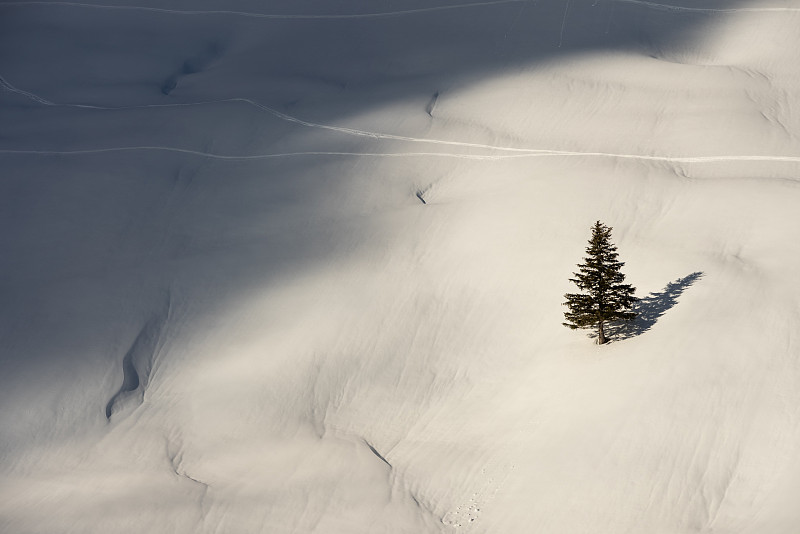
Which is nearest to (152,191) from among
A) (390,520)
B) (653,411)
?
(390,520)

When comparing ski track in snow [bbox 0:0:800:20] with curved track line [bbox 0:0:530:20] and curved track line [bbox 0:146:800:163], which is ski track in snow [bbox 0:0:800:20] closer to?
curved track line [bbox 0:0:530:20]

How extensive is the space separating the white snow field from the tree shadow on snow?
0.41 ft

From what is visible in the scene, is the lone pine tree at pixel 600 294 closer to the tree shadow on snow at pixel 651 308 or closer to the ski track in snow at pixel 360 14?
the tree shadow on snow at pixel 651 308

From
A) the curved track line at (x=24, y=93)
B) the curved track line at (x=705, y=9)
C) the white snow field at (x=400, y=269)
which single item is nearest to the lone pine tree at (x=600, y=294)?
the white snow field at (x=400, y=269)

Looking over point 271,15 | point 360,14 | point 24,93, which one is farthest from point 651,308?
point 24,93

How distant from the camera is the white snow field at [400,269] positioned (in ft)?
62.3

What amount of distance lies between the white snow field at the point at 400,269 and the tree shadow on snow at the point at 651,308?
126 millimetres

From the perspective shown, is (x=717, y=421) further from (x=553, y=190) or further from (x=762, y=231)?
(x=553, y=190)

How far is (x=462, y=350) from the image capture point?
23.1 meters

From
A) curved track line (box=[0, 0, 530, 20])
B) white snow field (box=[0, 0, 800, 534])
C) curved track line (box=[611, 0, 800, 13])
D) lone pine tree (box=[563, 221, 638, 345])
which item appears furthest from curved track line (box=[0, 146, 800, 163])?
curved track line (box=[611, 0, 800, 13])

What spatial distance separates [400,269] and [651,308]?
713cm

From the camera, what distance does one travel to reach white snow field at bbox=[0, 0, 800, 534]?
62.3 ft

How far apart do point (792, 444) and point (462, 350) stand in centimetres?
816

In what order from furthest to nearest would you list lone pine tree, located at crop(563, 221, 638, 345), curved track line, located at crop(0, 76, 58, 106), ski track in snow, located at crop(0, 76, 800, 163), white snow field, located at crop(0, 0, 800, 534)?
1. curved track line, located at crop(0, 76, 58, 106)
2. ski track in snow, located at crop(0, 76, 800, 163)
3. lone pine tree, located at crop(563, 221, 638, 345)
4. white snow field, located at crop(0, 0, 800, 534)
